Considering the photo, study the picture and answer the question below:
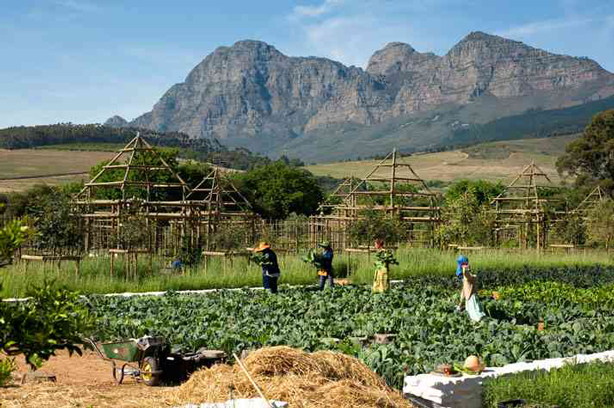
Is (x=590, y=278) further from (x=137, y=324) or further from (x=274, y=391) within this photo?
(x=274, y=391)

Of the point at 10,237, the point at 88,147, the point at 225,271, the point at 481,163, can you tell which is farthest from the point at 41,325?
the point at 481,163

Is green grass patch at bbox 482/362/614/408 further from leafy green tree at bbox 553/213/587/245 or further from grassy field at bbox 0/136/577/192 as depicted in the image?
grassy field at bbox 0/136/577/192

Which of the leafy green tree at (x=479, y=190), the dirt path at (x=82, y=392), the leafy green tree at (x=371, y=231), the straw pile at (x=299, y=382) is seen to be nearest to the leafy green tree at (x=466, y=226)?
the leafy green tree at (x=371, y=231)

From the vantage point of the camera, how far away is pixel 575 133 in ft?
519

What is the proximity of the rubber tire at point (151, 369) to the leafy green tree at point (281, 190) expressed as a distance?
44.9m

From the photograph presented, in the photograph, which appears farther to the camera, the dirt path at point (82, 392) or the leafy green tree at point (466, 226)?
the leafy green tree at point (466, 226)

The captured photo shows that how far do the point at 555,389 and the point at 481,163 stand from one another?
12004 cm

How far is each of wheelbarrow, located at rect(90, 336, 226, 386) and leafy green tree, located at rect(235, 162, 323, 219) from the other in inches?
1758

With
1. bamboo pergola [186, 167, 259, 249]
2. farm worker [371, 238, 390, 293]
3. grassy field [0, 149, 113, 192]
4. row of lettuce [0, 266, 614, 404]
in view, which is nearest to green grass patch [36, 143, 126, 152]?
grassy field [0, 149, 113, 192]

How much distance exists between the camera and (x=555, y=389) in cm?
719

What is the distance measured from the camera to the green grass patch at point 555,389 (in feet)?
23.4

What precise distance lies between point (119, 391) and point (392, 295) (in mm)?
7650

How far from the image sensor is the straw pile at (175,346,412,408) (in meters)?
7.14

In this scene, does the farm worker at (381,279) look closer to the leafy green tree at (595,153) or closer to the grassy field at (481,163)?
the leafy green tree at (595,153)
